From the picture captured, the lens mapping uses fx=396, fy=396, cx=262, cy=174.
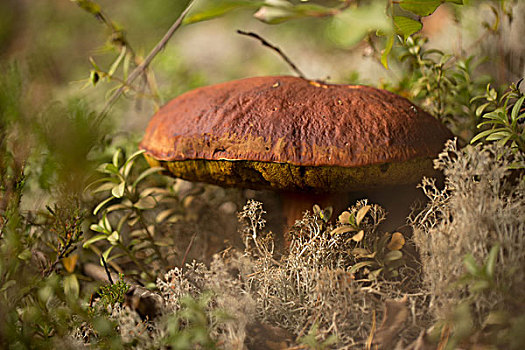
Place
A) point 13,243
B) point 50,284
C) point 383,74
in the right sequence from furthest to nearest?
point 383,74 < point 50,284 < point 13,243

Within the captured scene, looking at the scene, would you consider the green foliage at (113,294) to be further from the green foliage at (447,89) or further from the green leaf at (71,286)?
the green foliage at (447,89)

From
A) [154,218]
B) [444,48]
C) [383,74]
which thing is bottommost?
[154,218]

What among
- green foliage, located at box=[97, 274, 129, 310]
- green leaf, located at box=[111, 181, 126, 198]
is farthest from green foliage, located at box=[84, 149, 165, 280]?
green foliage, located at box=[97, 274, 129, 310]

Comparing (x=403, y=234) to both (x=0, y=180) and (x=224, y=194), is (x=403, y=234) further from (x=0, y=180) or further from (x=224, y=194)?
(x=0, y=180)

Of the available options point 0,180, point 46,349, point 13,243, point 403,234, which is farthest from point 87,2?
point 403,234

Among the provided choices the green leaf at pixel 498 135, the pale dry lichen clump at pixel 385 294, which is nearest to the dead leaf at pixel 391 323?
the pale dry lichen clump at pixel 385 294

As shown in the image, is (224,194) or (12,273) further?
(224,194)

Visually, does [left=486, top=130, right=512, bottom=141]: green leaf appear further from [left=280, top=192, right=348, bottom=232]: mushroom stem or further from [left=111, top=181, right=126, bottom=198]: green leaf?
[left=111, top=181, right=126, bottom=198]: green leaf
